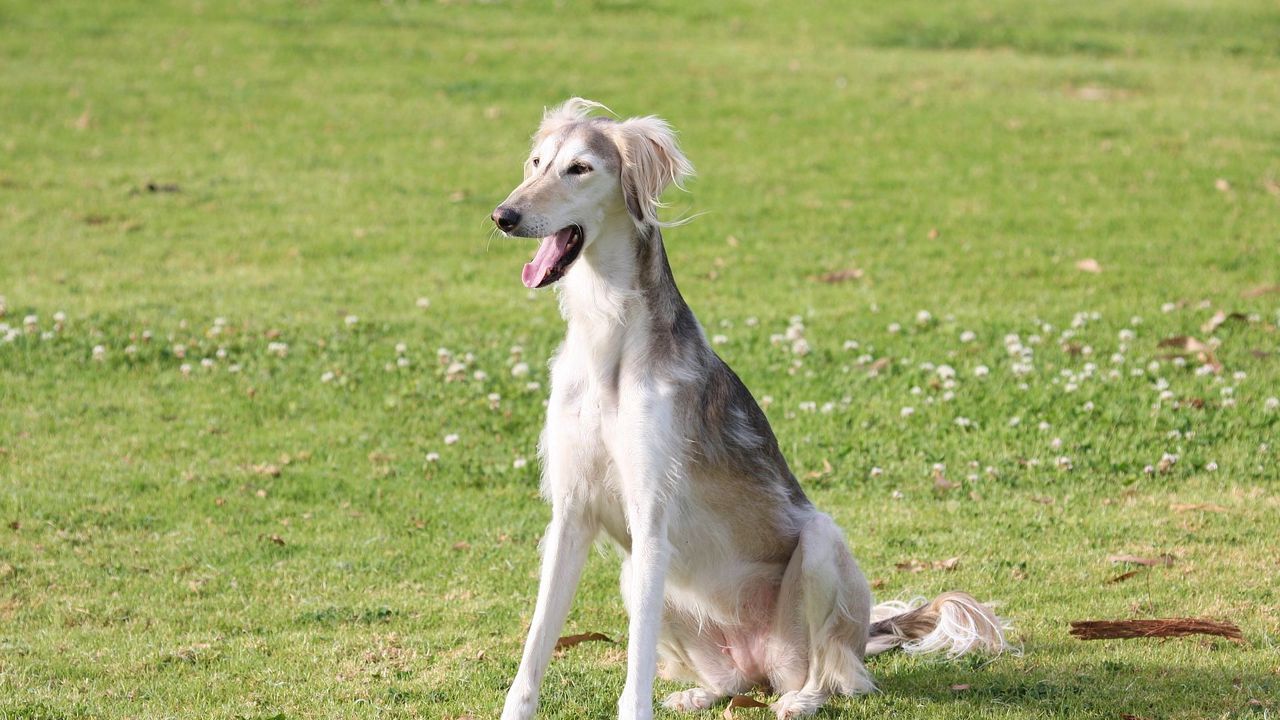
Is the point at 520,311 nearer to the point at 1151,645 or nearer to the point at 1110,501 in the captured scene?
the point at 1110,501

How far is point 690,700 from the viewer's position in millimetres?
5602

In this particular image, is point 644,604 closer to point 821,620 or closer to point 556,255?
point 821,620

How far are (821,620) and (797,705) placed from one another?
0.34 m

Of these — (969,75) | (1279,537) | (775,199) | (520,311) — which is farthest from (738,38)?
(1279,537)

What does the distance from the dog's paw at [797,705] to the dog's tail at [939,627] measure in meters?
0.58

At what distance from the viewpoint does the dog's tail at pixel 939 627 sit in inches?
229

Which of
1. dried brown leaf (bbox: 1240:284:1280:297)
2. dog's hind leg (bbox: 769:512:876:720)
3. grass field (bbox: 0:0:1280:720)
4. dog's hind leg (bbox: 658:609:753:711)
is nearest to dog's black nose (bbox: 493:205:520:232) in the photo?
dog's hind leg (bbox: 769:512:876:720)

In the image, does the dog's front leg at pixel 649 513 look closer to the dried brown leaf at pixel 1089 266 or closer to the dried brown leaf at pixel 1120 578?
the dried brown leaf at pixel 1120 578

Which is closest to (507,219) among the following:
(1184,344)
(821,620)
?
(821,620)

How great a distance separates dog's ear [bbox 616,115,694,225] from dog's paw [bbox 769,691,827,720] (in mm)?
1955

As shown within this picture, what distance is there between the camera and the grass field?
627cm

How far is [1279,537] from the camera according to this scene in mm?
7340


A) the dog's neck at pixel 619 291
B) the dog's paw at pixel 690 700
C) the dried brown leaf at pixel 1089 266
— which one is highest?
the dog's neck at pixel 619 291

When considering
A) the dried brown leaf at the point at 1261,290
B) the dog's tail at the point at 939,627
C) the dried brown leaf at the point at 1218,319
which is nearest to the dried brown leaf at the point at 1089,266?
the dried brown leaf at the point at 1261,290
